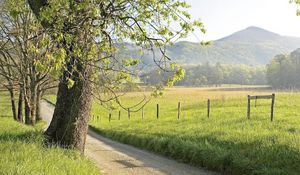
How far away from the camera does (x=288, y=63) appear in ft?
446

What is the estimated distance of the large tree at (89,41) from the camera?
8.48 m

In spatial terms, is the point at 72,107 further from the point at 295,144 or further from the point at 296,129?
the point at 296,129

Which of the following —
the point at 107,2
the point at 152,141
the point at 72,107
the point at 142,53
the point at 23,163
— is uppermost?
the point at 107,2

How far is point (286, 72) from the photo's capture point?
5325 inches

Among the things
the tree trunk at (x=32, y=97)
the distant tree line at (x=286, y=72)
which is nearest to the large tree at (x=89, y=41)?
the tree trunk at (x=32, y=97)

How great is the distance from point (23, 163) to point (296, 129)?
11.5 m

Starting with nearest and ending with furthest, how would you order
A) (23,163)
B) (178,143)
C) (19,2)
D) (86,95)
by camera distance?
(23,163), (19,2), (86,95), (178,143)

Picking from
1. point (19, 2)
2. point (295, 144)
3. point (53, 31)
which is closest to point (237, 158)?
point (295, 144)

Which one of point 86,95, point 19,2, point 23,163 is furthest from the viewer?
point 86,95

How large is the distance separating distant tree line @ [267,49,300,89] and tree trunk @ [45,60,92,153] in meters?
130

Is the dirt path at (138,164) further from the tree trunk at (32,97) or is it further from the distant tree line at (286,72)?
the distant tree line at (286,72)

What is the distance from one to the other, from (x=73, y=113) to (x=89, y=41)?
2.54m

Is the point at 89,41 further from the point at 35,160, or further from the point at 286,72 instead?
the point at 286,72

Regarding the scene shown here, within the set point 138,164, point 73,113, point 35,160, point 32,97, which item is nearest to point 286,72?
point 32,97
